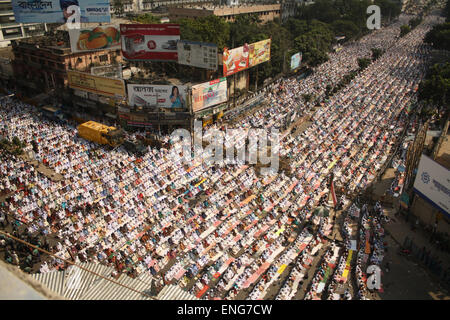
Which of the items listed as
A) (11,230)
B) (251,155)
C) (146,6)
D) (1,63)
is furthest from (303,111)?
→ (146,6)

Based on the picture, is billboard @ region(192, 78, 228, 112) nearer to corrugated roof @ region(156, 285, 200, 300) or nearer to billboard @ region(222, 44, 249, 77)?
billboard @ region(222, 44, 249, 77)

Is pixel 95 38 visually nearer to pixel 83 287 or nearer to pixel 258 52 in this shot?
pixel 258 52

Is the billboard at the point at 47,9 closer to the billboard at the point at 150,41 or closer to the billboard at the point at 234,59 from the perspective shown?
the billboard at the point at 150,41

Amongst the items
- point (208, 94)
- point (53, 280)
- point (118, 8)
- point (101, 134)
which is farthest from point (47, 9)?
point (118, 8)

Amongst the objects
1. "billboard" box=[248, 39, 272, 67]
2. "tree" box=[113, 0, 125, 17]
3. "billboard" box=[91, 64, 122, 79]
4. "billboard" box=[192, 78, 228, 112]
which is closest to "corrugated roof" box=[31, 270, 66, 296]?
"billboard" box=[192, 78, 228, 112]

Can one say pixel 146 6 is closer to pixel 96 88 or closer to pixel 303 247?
pixel 96 88

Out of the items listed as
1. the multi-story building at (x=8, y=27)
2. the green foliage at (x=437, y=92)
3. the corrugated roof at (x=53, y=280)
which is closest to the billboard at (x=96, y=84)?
the corrugated roof at (x=53, y=280)
